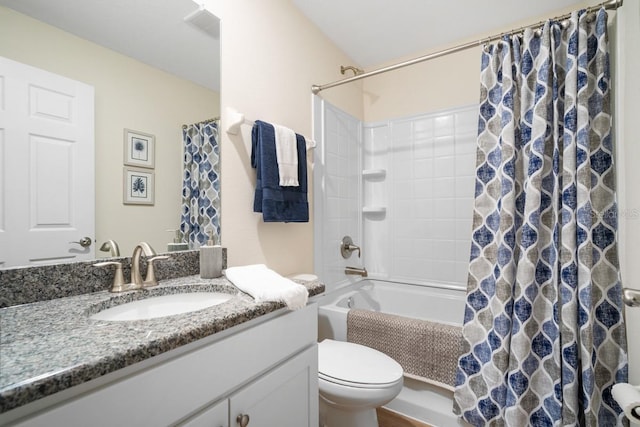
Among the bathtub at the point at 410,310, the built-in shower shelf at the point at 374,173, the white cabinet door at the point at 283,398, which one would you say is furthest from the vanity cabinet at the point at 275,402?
the built-in shower shelf at the point at 374,173

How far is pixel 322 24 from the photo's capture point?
206cm

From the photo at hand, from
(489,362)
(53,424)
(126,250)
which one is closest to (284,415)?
Answer: (53,424)

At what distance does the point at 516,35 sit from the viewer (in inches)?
60.7

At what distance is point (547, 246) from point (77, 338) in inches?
70.3

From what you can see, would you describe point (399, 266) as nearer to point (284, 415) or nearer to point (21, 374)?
point (284, 415)

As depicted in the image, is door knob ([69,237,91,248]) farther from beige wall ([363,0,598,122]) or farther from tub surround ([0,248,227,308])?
beige wall ([363,0,598,122])

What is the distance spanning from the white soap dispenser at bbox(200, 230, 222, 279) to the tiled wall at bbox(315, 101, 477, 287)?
3.07 ft

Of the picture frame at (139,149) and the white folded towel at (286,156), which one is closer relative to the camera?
the picture frame at (139,149)

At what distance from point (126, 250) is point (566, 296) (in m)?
1.83

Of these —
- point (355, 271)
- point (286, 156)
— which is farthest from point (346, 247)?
point (286, 156)

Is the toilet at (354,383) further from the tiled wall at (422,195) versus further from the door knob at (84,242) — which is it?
the tiled wall at (422,195)

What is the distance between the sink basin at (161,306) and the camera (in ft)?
2.87

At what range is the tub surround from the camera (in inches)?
31.7

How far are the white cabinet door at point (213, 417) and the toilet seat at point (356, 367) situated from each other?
647mm
